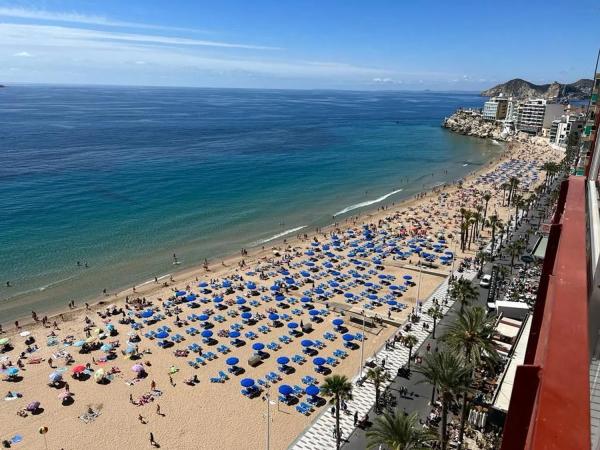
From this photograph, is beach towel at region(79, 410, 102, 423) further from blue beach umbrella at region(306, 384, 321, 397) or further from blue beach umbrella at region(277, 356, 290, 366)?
blue beach umbrella at region(306, 384, 321, 397)

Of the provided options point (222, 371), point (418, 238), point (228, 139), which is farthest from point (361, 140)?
point (222, 371)

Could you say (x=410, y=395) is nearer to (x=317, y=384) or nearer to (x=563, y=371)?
(x=317, y=384)

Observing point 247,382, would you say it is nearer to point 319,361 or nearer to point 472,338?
point 319,361

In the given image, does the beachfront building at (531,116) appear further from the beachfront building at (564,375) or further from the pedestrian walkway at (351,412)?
the beachfront building at (564,375)

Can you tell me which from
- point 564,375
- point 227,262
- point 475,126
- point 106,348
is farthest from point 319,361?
point 475,126

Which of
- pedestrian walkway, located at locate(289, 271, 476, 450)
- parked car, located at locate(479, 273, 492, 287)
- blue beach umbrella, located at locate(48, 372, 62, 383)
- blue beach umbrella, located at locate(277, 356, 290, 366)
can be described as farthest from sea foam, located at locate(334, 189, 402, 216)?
blue beach umbrella, located at locate(48, 372, 62, 383)
